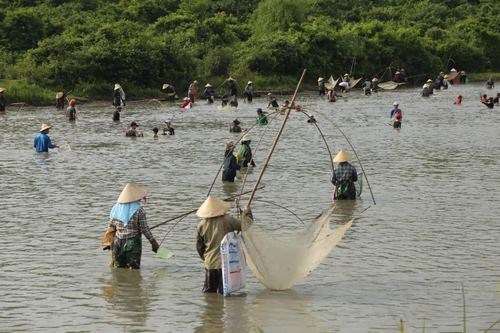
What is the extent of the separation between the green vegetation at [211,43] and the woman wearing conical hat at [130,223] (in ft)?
94.8

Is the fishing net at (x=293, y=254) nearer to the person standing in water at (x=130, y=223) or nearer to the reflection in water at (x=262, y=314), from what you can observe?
the reflection in water at (x=262, y=314)

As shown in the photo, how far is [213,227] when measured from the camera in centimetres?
1063

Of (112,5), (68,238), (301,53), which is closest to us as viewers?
(68,238)

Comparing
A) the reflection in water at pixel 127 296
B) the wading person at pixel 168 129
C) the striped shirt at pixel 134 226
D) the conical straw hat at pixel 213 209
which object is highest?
the conical straw hat at pixel 213 209

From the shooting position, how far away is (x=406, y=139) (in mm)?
29094

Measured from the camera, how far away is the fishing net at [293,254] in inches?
436

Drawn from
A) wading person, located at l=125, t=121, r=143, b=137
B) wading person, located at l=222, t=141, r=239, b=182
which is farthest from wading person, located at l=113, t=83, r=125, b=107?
wading person, located at l=222, t=141, r=239, b=182

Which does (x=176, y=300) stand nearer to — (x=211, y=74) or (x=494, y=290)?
(x=494, y=290)

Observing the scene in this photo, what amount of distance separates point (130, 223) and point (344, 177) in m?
6.47

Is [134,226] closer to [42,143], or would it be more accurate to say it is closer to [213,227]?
[213,227]

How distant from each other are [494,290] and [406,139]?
58.2 feet

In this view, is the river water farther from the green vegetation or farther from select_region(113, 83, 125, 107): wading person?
the green vegetation

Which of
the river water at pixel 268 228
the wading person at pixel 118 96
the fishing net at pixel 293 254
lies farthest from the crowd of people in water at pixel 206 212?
the wading person at pixel 118 96

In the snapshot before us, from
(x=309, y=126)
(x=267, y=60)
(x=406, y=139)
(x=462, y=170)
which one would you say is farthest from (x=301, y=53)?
(x=462, y=170)
